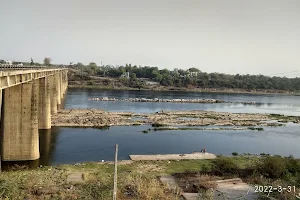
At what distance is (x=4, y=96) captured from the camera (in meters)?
27.6

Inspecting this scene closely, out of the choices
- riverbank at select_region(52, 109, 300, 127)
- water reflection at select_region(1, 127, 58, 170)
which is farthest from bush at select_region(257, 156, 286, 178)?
riverbank at select_region(52, 109, 300, 127)

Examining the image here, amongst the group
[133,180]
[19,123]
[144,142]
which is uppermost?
[19,123]

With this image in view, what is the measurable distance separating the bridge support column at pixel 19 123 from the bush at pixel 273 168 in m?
19.0

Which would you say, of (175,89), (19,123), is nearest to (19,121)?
(19,123)

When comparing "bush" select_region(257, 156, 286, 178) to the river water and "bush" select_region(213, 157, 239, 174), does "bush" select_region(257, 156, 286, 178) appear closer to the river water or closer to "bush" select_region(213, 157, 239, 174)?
"bush" select_region(213, 157, 239, 174)

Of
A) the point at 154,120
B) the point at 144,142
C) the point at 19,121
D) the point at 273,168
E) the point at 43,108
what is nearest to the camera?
the point at 273,168

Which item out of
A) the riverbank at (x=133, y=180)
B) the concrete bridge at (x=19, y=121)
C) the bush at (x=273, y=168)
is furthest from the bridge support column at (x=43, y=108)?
the bush at (x=273, y=168)

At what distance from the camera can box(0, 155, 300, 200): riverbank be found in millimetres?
16484

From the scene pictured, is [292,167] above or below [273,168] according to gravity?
below

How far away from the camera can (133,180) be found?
1909cm

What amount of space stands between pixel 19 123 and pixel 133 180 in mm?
13724

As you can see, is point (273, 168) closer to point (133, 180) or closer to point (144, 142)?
point (133, 180)

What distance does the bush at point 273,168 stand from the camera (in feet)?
→ 72.0

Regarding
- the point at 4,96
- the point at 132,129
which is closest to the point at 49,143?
the point at 4,96
